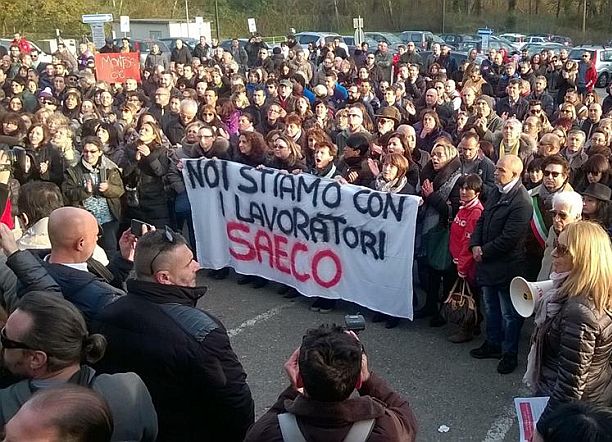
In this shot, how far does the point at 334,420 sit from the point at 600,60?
2557 centimetres

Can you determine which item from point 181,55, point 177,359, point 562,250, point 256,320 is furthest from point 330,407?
point 181,55

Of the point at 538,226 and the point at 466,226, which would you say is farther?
the point at 466,226

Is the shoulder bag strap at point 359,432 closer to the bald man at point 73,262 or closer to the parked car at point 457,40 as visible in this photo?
the bald man at point 73,262

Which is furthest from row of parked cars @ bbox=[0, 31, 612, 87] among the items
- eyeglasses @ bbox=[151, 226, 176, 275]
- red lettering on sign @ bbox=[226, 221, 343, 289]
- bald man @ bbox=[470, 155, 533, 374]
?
eyeglasses @ bbox=[151, 226, 176, 275]

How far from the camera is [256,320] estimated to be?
626 cm

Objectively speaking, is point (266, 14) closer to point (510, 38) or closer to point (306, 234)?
point (510, 38)

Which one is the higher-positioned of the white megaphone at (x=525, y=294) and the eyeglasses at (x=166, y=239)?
the eyeglasses at (x=166, y=239)

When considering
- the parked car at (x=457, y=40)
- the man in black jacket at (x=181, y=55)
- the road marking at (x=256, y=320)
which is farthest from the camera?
the parked car at (x=457, y=40)

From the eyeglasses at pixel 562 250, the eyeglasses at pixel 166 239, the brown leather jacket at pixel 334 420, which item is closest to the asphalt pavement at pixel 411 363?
the eyeglasses at pixel 562 250

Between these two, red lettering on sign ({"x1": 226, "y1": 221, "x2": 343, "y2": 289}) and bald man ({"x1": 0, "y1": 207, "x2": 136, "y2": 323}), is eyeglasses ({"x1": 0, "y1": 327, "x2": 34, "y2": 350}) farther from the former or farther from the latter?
red lettering on sign ({"x1": 226, "y1": 221, "x2": 343, "y2": 289})

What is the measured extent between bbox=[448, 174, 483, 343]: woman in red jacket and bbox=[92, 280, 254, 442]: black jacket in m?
2.83

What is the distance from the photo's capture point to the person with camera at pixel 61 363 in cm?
241

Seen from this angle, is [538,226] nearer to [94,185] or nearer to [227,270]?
[227,270]

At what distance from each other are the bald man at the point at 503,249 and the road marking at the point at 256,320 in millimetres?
1970
